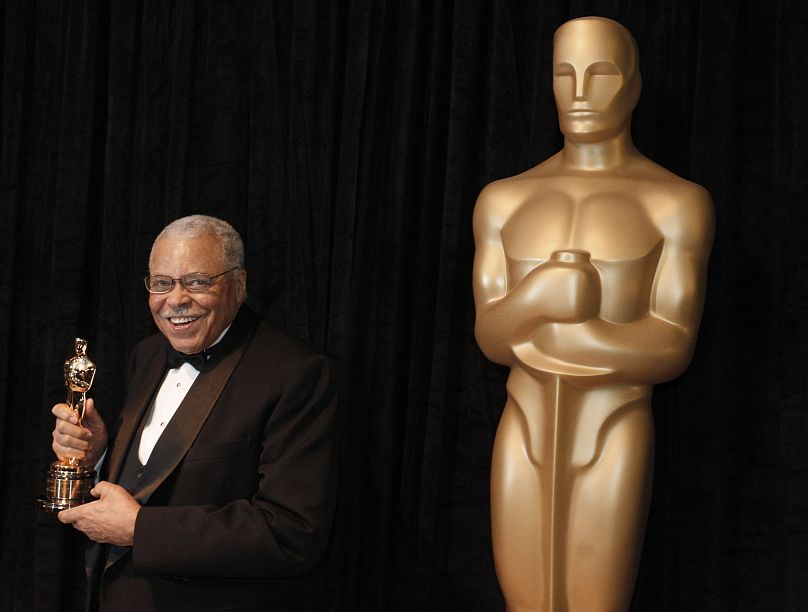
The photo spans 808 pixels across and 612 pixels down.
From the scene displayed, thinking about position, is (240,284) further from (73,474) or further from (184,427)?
(73,474)

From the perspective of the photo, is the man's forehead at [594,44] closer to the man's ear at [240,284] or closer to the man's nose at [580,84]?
the man's nose at [580,84]

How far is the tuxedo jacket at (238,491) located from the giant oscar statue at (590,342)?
0.44 metres

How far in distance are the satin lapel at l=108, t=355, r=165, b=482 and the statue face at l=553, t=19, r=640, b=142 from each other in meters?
1.16

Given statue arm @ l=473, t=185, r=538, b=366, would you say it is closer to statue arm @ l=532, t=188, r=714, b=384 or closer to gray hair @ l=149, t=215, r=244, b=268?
statue arm @ l=532, t=188, r=714, b=384

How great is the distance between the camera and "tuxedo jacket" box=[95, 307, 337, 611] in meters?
2.16

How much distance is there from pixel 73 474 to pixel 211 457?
0.33 metres

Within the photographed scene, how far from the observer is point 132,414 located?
8.09 ft

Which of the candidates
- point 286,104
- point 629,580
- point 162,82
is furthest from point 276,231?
point 629,580

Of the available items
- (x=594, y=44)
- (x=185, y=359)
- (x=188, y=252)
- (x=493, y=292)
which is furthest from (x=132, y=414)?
(x=594, y=44)

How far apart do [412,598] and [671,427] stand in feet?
3.00

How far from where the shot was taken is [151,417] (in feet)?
8.08

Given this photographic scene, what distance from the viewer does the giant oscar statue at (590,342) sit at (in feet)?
7.39

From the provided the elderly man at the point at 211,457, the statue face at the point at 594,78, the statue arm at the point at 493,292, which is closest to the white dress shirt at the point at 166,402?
the elderly man at the point at 211,457

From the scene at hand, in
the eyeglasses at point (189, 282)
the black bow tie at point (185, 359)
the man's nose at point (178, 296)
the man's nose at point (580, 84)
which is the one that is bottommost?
the black bow tie at point (185, 359)
